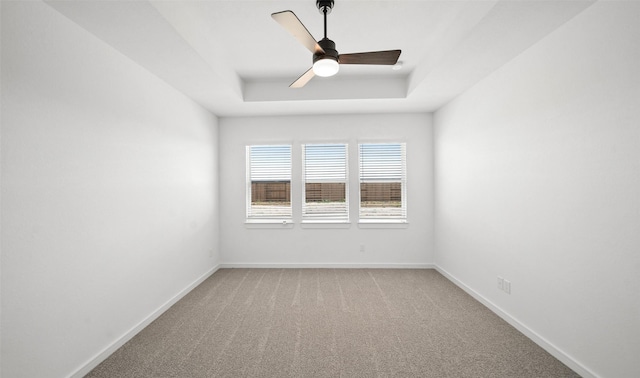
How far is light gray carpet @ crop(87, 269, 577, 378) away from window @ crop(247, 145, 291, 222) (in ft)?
4.42

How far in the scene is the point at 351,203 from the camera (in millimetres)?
4523

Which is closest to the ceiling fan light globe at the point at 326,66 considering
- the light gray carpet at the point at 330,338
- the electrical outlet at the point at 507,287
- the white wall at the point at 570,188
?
the white wall at the point at 570,188

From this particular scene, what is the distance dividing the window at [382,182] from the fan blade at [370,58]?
242 centimetres

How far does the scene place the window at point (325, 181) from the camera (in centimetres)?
456

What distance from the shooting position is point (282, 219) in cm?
461

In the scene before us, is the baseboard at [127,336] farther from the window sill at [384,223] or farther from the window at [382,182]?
the window at [382,182]

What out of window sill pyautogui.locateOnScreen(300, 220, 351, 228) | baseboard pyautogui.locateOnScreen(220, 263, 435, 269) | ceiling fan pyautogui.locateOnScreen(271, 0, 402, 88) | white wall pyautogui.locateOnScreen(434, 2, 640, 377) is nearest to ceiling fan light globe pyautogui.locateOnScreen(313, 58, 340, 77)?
ceiling fan pyautogui.locateOnScreen(271, 0, 402, 88)

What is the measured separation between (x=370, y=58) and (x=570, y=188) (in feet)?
5.81

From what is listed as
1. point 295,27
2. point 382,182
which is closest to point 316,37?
point 295,27

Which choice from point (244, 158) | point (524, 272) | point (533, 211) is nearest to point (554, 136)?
point (533, 211)

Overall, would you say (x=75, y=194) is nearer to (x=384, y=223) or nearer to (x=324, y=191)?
(x=324, y=191)

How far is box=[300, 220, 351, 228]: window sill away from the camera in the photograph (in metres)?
4.49

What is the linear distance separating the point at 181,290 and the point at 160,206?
114cm

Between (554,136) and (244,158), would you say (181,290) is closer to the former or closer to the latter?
(244,158)
